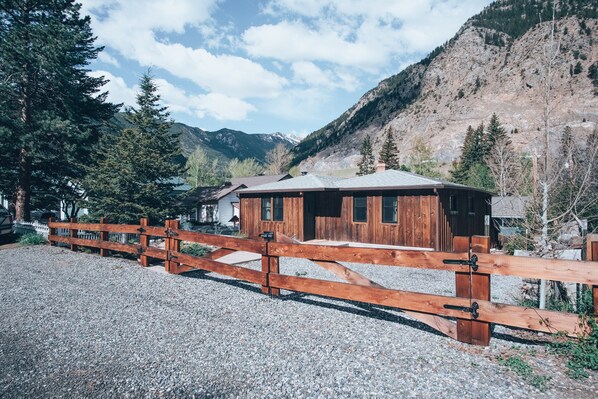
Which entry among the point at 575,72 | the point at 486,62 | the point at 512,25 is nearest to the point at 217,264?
the point at 575,72

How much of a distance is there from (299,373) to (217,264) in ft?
13.0

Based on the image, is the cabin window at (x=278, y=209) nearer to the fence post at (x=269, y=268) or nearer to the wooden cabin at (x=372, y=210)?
the wooden cabin at (x=372, y=210)

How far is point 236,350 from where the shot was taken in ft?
12.8

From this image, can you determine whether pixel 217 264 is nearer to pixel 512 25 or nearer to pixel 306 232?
pixel 306 232

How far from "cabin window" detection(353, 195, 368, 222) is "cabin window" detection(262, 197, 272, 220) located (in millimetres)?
5439

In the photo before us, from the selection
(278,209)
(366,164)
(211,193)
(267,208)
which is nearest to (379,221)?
(278,209)

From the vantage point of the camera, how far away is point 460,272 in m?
4.01

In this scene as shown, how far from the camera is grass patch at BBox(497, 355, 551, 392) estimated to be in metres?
3.08

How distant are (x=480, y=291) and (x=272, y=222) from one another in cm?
1652

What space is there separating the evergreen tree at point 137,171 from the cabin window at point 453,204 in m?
16.6

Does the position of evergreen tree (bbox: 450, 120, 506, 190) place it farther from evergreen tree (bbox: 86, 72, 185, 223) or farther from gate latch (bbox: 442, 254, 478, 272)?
gate latch (bbox: 442, 254, 478, 272)

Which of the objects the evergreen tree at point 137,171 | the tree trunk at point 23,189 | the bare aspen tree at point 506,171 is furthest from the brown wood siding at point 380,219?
the tree trunk at point 23,189

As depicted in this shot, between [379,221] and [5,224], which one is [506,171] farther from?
[5,224]

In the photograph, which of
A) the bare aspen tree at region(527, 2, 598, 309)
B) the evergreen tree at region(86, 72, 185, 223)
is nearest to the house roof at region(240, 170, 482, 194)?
the evergreen tree at region(86, 72, 185, 223)
